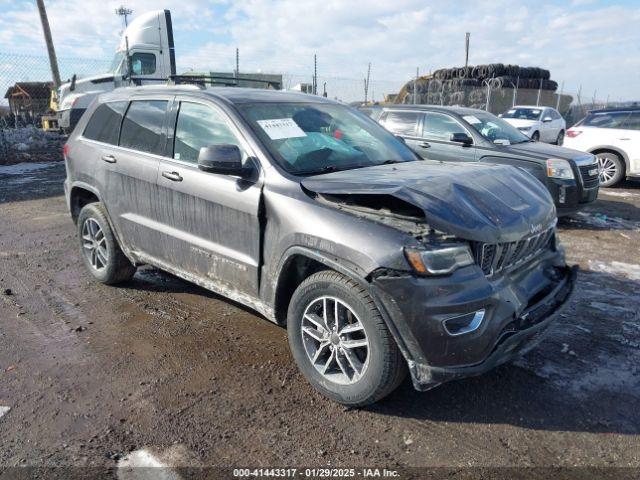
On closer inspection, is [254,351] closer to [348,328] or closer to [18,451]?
[348,328]

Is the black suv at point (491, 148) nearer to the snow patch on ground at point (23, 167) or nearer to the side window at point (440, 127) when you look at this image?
the side window at point (440, 127)

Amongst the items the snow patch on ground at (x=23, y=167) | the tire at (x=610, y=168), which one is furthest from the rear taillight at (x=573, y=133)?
the snow patch on ground at (x=23, y=167)

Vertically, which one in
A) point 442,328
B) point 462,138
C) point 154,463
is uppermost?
point 462,138

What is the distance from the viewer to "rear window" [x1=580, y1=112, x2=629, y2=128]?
10.4 m

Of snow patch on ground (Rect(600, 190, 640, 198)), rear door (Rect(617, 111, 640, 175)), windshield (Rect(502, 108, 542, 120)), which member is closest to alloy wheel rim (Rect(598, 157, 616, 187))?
rear door (Rect(617, 111, 640, 175))

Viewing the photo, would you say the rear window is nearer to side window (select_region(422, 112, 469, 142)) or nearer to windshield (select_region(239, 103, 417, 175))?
side window (select_region(422, 112, 469, 142))

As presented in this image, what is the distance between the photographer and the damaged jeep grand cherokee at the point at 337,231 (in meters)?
2.59

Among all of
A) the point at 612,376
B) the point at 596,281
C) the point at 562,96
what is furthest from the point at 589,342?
the point at 562,96

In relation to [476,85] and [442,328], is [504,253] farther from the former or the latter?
[476,85]

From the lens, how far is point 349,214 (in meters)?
2.82

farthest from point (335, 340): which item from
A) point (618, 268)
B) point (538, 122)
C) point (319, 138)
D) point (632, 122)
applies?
point (538, 122)

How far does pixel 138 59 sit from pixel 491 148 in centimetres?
1190

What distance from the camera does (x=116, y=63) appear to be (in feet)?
52.6

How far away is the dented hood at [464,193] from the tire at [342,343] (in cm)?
54
